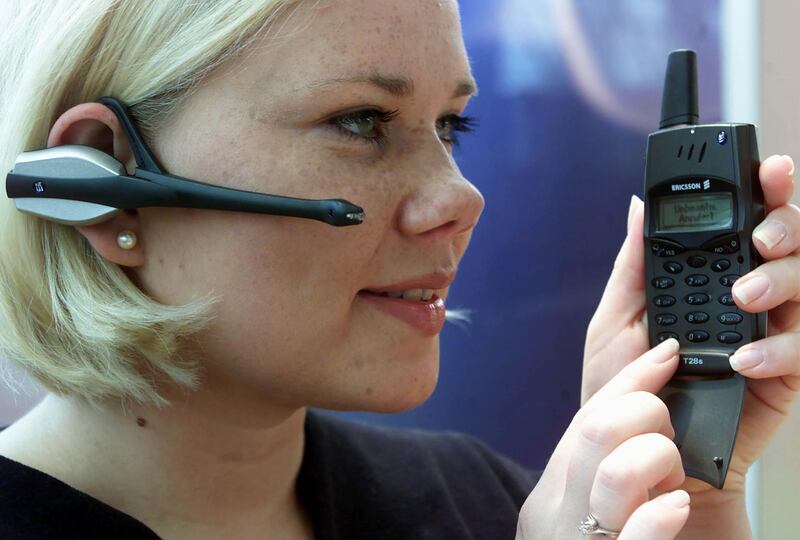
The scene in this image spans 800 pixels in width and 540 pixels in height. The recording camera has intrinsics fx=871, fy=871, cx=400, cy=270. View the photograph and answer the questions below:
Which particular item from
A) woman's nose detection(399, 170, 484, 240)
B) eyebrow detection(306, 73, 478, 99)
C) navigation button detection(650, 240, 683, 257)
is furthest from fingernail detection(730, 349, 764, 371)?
eyebrow detection(306, 73, 478, 99)

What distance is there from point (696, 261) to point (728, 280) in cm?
4

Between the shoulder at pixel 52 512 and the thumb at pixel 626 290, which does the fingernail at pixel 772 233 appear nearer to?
the thumb at pixel 626 290

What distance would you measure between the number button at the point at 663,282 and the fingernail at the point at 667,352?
2.2 inches

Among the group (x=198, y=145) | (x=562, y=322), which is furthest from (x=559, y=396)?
(x=198, y=145)

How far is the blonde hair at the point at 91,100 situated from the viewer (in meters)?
0.87

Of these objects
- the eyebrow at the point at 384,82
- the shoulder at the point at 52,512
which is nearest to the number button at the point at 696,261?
the eyebrow at the point at 384,82

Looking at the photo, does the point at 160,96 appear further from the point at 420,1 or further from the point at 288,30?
the point at 420,1

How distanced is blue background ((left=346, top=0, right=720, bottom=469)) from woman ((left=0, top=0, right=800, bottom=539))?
0.42 metres

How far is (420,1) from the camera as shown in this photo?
92cm

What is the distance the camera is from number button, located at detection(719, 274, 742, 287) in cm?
84

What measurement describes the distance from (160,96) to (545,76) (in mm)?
713

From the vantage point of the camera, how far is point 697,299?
2.82 ft

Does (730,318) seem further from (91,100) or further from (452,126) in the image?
(91,100)

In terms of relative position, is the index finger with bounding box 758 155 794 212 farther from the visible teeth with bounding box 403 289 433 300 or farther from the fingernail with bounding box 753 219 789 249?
the visible teeth with bounding box 403 289 433 300
